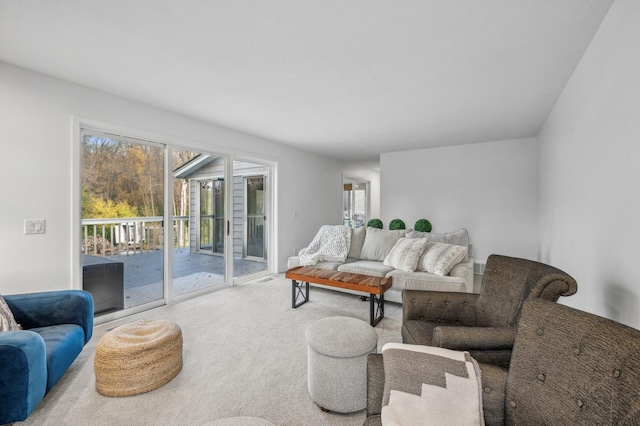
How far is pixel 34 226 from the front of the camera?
2553 millimetres

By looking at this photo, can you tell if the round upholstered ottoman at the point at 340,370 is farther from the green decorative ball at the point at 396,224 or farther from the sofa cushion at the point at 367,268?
the green decorative ball at the point at 396,224

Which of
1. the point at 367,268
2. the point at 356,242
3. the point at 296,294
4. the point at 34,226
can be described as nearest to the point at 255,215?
the point at 356,242

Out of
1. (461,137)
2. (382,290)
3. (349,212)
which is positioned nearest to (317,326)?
(382,290)

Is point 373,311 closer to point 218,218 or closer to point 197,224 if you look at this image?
point 218,218

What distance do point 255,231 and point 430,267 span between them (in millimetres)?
3507

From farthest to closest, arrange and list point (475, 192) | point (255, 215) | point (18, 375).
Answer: point (255, 215), point (475, 192), point (18, 375)

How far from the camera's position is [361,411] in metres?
1.75

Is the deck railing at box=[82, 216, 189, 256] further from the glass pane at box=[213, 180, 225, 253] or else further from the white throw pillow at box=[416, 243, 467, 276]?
the white throw pillow at box=[416, 243, 467, 276]

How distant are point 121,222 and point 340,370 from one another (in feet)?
10.0

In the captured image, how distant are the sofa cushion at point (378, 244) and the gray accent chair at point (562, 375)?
314 centimetres

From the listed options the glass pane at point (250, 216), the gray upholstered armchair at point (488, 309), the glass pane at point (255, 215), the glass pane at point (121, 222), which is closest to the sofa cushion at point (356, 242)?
the glass pane at point (250, 216)

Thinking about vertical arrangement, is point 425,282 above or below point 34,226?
below

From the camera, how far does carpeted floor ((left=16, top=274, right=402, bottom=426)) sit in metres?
1.71

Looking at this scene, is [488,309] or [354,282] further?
[354,282]
